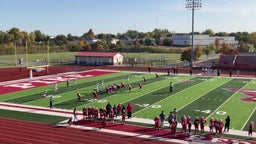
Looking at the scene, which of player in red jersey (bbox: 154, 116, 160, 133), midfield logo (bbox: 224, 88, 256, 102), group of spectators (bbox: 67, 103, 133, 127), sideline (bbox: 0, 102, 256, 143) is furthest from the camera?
midfield logo (bbox: 224, 88, 256, 102)

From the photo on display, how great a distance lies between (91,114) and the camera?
2106 cm

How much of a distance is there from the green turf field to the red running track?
4.60 meters

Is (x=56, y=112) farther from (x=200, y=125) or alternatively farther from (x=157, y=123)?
(x=200, y=125)

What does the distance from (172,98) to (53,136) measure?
491 inches

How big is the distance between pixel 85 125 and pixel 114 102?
20.7 ft

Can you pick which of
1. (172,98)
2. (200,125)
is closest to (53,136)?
(200,125)

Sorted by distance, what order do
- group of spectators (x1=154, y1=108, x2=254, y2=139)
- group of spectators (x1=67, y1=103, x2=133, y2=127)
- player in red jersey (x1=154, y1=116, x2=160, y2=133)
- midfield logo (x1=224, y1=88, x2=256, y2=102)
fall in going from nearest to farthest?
group of spectators (x1=154, y1=108, x2=254, y2=139)
player in red jersey (x1=154, y1=116, x2=160, y2=133)
group of spectators (x1=67, y1=103, x2=133, y2=127)
midfield logo (x1=224, y1=88, x2=256, y2=102)

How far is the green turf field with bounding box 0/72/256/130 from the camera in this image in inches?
897

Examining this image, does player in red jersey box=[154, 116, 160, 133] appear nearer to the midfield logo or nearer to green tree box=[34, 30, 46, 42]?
the midfield logo

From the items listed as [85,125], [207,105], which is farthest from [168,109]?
[85,125]

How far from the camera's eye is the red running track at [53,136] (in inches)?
672

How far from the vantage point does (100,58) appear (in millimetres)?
58781

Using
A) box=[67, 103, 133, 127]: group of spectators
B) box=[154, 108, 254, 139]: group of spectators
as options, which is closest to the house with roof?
box=[67, 103, 133, 127]: group of spectators

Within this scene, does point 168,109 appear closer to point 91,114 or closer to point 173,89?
point 91,114
